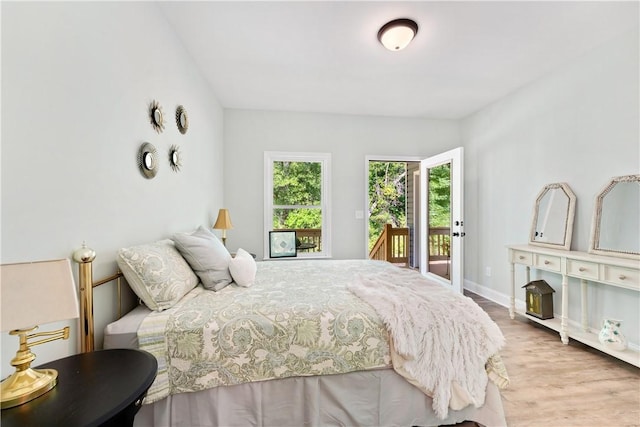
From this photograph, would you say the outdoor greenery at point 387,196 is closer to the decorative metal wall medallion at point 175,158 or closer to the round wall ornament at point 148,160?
the decorative metal wall medallion at point 175,158

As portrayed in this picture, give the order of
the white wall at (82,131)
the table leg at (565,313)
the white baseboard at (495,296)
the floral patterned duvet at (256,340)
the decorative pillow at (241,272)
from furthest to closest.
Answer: the white baseboard at (495,296), the table leg at (565,313), the decorative pillow at (241,272), the floral patterned duvet at (256,340), the white wall at (82,131)

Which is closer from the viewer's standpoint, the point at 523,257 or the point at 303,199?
the point at 523,257

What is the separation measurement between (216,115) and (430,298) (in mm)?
3368

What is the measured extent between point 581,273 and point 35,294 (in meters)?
3.45

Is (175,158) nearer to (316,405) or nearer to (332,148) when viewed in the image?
(316,405)

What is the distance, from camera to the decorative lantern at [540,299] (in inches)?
111

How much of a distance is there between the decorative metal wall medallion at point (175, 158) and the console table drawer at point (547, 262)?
139 inches

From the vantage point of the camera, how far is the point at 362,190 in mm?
4355

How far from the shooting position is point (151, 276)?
4.94 feet

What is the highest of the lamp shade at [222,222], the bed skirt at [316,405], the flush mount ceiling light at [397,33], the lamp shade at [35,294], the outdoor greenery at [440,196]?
the flush mount ceiling light at [397,33]

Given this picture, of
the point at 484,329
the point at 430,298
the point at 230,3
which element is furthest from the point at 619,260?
the point at 230,3

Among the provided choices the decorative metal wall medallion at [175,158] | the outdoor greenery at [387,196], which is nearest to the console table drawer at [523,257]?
the decorative metal wall medallion at [175,158]

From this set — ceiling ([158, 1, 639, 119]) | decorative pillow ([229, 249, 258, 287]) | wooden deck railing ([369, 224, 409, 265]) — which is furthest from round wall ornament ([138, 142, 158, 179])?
wooden deck railing ([369, 224, 409, 265])

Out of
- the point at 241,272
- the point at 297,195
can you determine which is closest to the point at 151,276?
the point at 241,272
